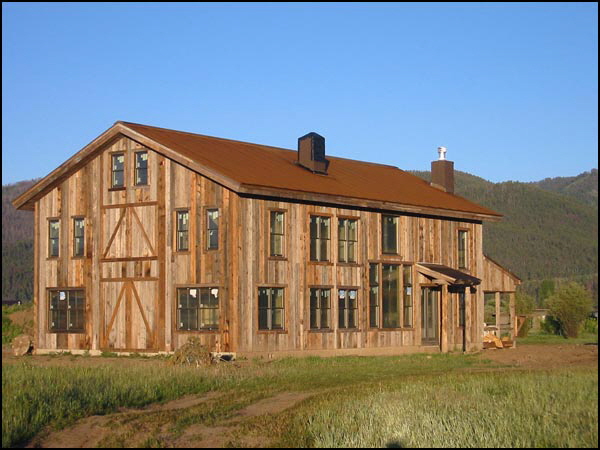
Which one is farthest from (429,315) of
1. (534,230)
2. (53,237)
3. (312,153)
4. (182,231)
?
(534,230)

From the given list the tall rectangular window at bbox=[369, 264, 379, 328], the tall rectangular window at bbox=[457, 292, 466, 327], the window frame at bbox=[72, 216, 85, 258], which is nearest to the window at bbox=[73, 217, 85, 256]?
the window frame at bbox=[72, 216, 85, 258]

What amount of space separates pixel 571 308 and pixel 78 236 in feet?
88.3

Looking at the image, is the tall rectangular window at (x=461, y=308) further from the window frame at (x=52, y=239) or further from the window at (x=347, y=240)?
the window frame at (x=52, y=239)

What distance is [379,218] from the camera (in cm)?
Result: 3759

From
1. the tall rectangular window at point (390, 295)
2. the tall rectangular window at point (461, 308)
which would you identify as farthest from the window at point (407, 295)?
the tall rectangular window at point (461, 308)

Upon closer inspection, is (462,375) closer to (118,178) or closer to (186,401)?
(186,401)

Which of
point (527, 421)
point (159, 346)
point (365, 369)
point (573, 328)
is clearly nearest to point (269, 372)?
point (365, 369)

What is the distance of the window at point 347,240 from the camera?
36125mm

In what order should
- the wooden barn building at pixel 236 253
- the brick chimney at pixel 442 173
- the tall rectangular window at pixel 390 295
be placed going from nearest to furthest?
the wooden barn building at pixel 236 253 < the tall rectangular window at pixel 390 295 < the brick chimney at pixel 442 173

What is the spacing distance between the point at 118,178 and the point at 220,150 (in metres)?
3.76

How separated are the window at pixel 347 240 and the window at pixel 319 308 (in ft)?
5.04

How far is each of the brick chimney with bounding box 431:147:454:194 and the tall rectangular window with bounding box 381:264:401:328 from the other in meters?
8.35

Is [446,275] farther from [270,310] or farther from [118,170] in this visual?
[118,170]

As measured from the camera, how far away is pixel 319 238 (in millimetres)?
35156
